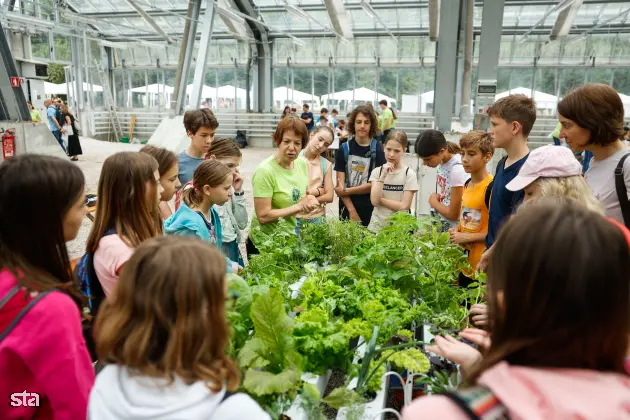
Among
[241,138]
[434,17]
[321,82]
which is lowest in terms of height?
[241,138]

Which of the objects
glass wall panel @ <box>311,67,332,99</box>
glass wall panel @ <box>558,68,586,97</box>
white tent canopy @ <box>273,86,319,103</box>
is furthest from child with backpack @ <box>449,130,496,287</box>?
white tent canopy @ <box>273,86,319,103</box>

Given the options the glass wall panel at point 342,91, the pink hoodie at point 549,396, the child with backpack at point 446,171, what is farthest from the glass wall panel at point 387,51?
the pink hoodie at point 549,396

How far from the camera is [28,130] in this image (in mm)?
9039

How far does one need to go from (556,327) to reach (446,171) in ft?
10.5

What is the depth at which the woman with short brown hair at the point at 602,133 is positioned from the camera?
2543 millimetres

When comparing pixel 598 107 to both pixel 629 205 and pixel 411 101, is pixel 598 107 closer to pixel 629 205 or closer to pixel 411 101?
pixel 629 205

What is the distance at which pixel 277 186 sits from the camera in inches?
147

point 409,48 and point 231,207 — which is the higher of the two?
point 409,48

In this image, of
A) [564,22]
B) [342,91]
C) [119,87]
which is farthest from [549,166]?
[119,87]

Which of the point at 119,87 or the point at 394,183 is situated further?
the point at 119,87

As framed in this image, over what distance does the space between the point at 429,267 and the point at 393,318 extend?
63cm

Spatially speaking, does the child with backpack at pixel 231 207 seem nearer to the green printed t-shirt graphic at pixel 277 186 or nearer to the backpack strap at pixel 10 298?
the green printed t-shirt graphic at pixel 277 186

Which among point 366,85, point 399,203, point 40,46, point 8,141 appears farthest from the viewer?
point 40,46

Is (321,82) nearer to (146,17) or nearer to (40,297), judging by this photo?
(146,17)
